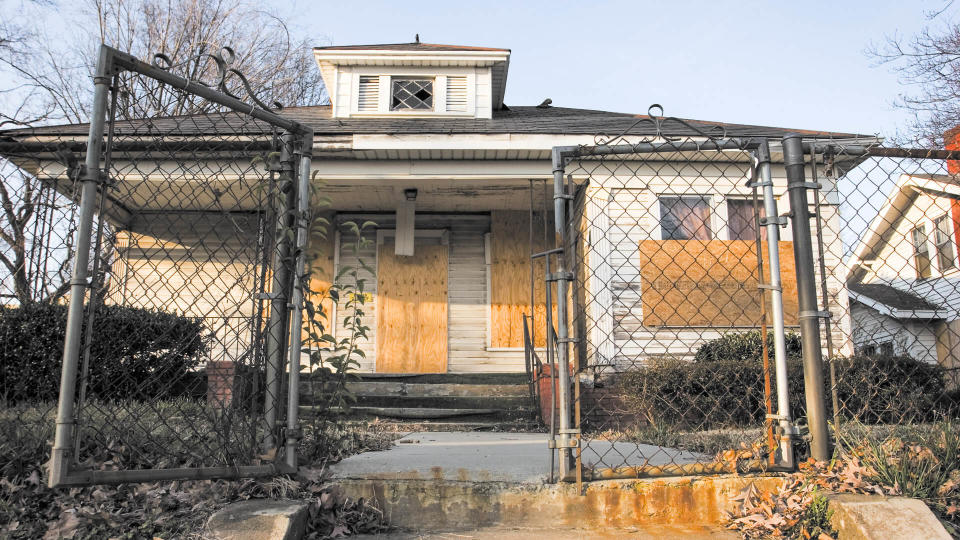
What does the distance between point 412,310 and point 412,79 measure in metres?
3.68

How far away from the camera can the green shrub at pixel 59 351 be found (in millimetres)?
6121

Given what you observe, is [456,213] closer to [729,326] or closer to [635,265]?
[635,265]

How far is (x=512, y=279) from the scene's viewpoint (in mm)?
9883

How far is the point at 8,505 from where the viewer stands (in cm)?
271

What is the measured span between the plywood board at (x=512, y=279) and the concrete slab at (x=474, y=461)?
517 cm

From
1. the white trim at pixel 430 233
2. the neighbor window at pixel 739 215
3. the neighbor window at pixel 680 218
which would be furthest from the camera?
the white trim at pixel 430 233

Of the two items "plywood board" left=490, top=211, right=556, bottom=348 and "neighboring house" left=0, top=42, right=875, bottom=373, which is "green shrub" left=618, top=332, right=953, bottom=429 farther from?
"plywood board" left=490, top=211, right=556, bottom=348

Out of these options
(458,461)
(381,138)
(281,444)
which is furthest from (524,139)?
(281,444)

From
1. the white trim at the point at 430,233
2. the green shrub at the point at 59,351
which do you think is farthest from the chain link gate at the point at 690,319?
the green shrub at the point at 59,351

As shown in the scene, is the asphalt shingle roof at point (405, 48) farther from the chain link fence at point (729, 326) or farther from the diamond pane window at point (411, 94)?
the chain link fence at point (729, 326)

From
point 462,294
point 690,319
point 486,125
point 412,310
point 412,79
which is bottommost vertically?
point 690,319

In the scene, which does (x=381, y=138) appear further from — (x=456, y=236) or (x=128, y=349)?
(x=128, y=349)

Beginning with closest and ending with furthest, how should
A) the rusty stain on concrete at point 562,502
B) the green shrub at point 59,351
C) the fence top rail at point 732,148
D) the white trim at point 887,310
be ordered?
1. the rusty stain on concrete at point 562,502
2. the fence top rail at point 732,148
3. the green shrub at point 59,351
4. the white trim at point 887,310

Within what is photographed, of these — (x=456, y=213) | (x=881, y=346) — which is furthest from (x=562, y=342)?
(x=456, y=213)
